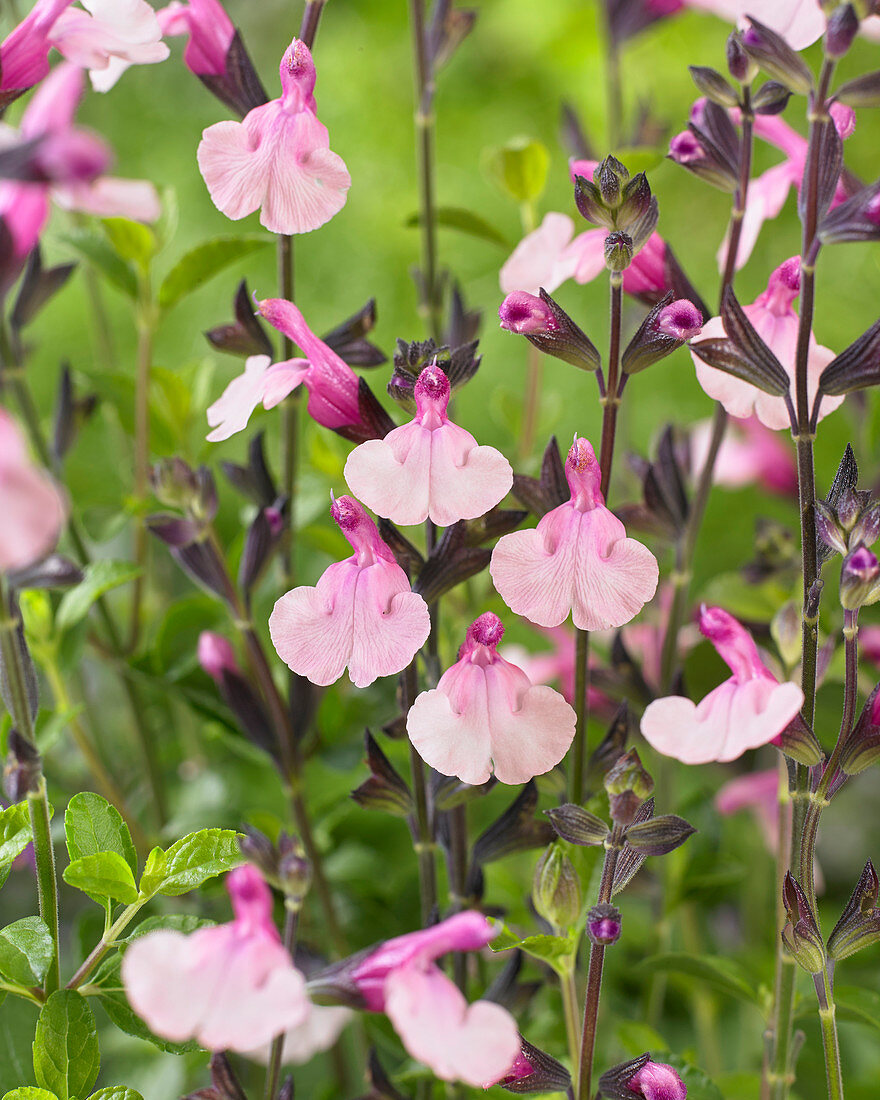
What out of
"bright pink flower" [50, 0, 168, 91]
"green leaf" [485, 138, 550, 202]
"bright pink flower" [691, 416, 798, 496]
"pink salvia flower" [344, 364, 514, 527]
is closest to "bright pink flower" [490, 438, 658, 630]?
"pink salvia flower" [344, 364, 514, 527]

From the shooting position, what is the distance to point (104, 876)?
0.41 m

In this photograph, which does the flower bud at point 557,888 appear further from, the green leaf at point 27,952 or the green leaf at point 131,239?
Result: the green leaf at point 131,239

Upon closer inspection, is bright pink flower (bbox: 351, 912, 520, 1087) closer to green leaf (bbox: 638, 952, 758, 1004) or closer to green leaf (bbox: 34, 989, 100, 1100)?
green leaf (bbox: 34, 989, 100, 1100)

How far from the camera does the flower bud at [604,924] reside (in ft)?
1.23

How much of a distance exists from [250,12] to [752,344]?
1121mm

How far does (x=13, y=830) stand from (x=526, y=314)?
0.28 m

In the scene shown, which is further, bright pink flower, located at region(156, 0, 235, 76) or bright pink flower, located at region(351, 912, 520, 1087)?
bright pink flower, located at region(156, 0, 235, 76)

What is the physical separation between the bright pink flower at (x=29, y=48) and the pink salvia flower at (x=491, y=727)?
10.8 inches

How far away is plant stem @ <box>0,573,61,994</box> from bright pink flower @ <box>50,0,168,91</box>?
198 mm

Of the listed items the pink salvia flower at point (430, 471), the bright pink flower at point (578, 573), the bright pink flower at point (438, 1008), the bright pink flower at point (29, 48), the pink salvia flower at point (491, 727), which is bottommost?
the bright pink flower at point (438, 1008)

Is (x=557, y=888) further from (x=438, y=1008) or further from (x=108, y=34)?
(x=108, y=34)

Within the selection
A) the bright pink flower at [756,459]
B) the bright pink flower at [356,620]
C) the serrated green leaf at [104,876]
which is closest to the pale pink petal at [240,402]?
the bright pink flower at [356,620]

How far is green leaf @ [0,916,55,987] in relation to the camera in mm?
412

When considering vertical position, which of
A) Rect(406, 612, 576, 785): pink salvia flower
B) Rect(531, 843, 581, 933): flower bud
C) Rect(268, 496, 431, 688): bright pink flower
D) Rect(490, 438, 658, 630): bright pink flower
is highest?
Rect(490, 438, 658, 630): bright pink flower
